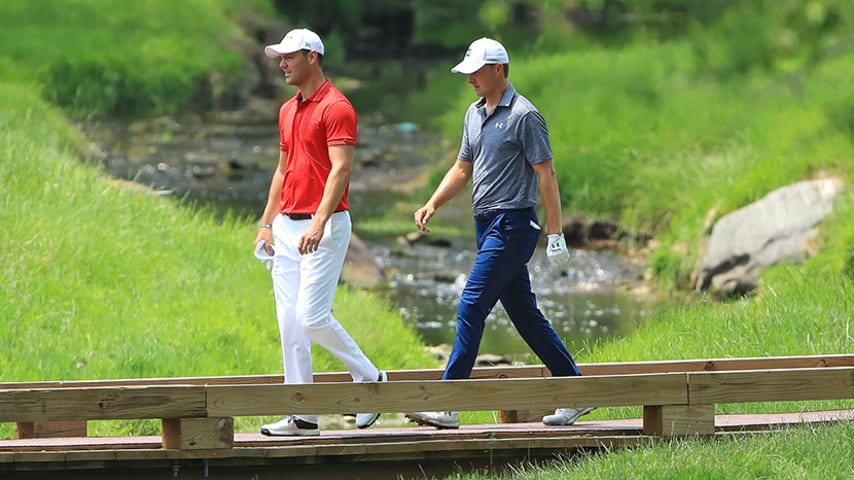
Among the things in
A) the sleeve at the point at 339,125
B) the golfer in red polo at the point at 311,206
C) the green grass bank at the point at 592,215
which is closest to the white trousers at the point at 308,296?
the golfer in red polo at the point at 311,206

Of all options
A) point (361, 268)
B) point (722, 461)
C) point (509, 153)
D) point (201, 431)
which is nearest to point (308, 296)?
point (201, 431)

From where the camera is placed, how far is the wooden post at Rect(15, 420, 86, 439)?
8.45 m

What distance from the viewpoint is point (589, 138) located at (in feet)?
80.2

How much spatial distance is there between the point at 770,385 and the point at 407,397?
2.00m

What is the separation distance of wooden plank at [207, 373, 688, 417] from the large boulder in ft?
30.9

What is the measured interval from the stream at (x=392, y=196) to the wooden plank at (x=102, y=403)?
7.35m

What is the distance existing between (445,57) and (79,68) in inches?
889

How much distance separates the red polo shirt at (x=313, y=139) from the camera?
310 inches

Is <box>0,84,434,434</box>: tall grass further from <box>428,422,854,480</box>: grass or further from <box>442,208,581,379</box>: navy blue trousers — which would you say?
<box>428,422,854,480</box>: grass

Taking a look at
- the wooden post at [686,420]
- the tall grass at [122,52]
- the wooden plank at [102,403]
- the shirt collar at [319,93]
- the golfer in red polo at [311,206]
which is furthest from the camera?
the tall grass at [122,52]

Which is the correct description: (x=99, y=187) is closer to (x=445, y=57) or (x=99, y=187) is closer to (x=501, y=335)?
(x=501, y=335)

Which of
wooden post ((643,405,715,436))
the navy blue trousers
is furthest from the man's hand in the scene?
wooden post ((643,405,715,436))

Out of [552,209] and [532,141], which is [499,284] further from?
[532,141]

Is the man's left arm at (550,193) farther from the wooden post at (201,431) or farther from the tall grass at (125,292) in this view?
the tall grass at (125,292)
